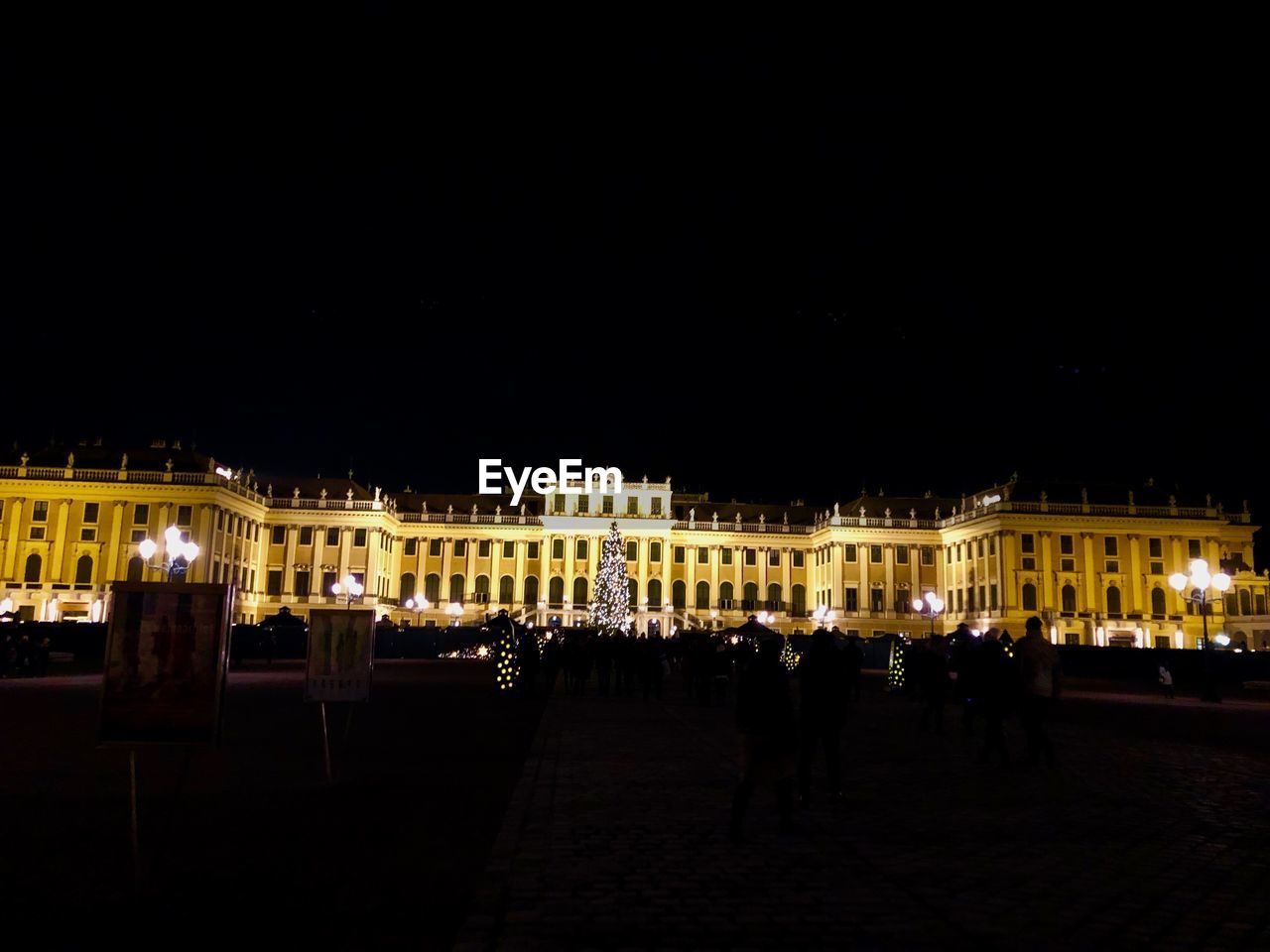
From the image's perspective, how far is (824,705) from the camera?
921 cm

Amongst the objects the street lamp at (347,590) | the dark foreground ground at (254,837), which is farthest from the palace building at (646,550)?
the dark foreground ground at (254,837)

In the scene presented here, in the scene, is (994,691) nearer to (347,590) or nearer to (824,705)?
(824,705)

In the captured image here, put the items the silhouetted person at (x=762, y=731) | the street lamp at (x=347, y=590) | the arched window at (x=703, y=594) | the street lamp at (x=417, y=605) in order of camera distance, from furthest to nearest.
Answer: the arched window at (x=703, y=594) → the street lamp at (x=417, y=605) → the street lamp at (x=347, y=590) → the silhouetted person at (x=762, y=731)

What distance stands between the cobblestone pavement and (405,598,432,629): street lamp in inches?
2517

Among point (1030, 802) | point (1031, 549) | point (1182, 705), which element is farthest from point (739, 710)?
point (1031, 549)

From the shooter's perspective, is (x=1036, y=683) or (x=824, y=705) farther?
(x=1036, y=683)

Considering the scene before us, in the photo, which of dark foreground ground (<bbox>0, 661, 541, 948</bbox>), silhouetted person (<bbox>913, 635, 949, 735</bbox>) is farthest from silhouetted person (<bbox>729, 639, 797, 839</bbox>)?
silhouetted person (<bbox>913, 635, 949, 735</bbox>)

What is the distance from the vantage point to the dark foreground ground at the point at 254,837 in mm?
4992

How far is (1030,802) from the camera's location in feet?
30.0

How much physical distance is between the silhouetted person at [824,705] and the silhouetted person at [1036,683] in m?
3.63

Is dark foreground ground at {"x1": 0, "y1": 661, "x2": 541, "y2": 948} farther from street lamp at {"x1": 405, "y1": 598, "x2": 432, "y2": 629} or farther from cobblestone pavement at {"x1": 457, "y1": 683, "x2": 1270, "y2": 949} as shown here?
street lamp at {"x1": 405, "y1": 598, "x2": 432, "y2": 629}

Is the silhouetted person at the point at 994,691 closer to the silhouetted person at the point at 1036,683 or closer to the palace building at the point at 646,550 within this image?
the silhouetted person at the point at 1036,683

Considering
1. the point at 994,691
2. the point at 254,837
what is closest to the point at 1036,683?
the point at 994,691

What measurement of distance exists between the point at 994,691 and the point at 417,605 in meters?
66.2
